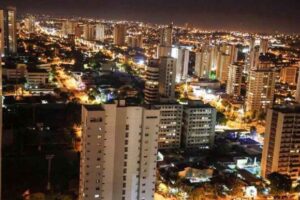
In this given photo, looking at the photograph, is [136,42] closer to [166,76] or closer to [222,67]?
[222,67]

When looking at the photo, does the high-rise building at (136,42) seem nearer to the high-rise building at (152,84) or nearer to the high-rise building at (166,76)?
the high-rise building at (166,76)

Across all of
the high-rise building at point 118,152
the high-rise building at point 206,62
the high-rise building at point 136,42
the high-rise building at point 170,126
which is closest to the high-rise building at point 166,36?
the high-rise building at point 206,62

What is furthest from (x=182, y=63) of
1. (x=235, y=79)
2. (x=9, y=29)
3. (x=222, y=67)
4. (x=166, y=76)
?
(x=9, y=29)

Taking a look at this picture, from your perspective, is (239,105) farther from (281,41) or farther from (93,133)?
(281,41)

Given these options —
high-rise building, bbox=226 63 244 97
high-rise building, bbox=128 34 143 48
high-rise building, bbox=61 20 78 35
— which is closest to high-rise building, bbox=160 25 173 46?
high-rise building, bbox=128 34 143 48

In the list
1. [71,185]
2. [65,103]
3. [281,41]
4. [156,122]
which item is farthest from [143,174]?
[281,41]

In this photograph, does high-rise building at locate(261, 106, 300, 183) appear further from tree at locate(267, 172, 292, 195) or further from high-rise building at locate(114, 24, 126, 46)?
high-rise building at locate(114, 24, 126, 46)
